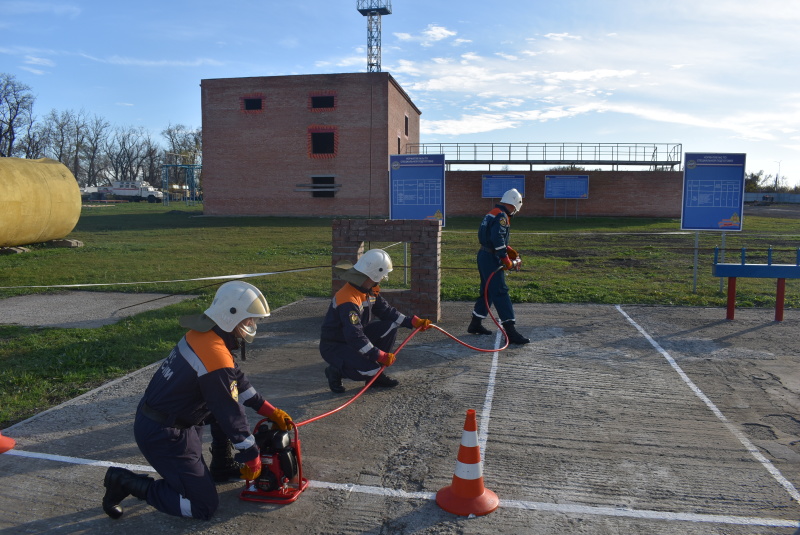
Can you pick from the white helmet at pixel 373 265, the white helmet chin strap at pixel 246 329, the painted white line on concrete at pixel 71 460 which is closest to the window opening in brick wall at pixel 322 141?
the white helmet at pixel 373 265

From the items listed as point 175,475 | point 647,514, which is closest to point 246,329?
point 175,475

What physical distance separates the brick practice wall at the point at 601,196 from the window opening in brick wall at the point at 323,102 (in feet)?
30.4

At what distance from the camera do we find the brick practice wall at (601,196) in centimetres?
4110

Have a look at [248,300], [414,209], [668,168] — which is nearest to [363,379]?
[248,300]

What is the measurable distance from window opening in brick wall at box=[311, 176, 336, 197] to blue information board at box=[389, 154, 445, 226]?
91.8ft

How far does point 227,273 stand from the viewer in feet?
48.3

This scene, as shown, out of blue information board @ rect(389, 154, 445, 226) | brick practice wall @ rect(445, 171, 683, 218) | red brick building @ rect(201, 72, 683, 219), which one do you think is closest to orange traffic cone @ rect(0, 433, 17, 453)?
blue information board @ rect(389, 154, 445, 226)

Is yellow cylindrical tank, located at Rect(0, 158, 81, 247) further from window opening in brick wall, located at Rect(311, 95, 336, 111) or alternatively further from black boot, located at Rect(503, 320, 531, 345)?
window opening in brick wall, located at Rect(311, 95, 336, 111)

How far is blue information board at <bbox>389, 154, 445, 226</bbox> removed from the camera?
11.8m

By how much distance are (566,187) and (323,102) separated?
56.8ft

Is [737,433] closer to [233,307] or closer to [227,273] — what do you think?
[233,307]

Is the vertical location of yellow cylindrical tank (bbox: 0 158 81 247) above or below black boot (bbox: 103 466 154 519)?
above

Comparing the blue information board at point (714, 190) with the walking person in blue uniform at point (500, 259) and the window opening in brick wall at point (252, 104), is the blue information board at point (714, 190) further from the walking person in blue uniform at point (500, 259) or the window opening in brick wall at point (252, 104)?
the window opening in brick wall at point (252, 104)

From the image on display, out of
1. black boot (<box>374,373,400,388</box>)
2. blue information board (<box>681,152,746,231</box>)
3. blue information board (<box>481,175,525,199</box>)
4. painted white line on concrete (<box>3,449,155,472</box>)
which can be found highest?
blue information board (<box>481,175,525,199</box>)
